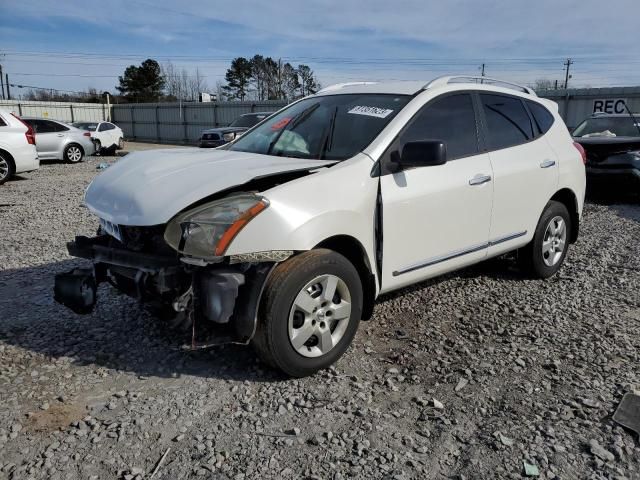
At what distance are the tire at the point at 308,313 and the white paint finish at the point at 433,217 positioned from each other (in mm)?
404

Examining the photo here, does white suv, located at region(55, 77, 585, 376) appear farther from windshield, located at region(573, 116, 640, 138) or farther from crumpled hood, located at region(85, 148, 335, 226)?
windshield, located at region(573, 116, 640, 138)

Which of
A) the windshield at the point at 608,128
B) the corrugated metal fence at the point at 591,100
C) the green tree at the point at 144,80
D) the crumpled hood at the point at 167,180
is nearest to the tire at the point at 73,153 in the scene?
the windshield at the point at 608,128

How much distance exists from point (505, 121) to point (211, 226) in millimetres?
2978

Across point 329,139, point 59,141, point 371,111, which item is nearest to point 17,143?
point 59,141

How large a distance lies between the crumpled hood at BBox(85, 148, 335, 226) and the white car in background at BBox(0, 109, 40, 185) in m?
9.85

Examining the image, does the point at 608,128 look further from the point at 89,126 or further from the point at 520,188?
the point at 89,126

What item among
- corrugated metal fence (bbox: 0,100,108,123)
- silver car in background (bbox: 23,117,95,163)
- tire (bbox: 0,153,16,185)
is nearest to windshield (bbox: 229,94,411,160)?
tire (bbox: 0,153,16,185)

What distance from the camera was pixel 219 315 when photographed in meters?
2.94

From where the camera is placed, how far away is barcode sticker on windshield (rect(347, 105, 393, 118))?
3912 millimetres

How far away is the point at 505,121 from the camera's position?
4723 millimetres

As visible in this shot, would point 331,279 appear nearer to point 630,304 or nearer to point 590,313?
point 590,313

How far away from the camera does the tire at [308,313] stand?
3.04 meters

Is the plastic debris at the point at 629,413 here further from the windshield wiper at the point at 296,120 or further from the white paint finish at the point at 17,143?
the white paint finish at the point at 17,143

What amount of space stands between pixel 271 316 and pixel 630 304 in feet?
11.2
